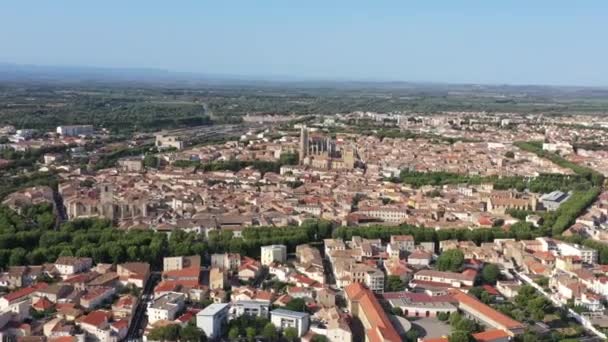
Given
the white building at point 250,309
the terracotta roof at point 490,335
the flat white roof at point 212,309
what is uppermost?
the flat white roof at point 212,309

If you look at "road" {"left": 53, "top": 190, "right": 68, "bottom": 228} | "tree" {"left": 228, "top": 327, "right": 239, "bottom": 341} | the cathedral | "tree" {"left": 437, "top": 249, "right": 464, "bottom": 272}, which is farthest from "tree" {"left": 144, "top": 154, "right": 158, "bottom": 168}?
"tree" {"left": 228, "top": 327, "right": 239, "bottom": 341}

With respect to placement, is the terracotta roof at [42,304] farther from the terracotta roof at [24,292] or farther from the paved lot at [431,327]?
the paved lot at [431,327]

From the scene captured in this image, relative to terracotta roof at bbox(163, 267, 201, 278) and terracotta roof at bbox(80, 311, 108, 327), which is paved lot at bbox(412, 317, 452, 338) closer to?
terracotta roof at bbox(163, 267, 201, 278)

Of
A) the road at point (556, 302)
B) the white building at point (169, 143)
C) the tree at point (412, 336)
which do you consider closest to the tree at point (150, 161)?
the white building at point (169, 143)

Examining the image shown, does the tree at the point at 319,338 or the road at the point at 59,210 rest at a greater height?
the tree at the point at 319,338

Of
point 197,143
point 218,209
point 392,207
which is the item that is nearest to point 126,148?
point 197,143

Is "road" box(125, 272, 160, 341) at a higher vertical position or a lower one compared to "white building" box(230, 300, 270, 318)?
lower
